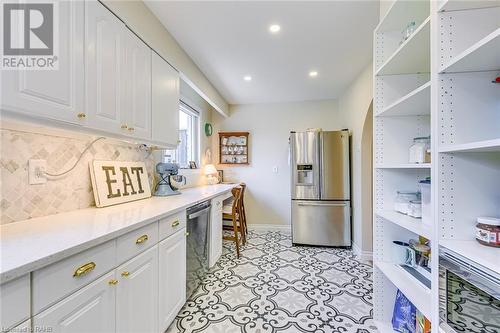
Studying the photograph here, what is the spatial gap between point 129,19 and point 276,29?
122 cm

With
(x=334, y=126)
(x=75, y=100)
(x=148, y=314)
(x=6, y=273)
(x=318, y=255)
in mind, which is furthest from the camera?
(x=334, y=126)

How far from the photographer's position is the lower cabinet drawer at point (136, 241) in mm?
1075

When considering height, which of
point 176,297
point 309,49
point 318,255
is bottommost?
point 318,255

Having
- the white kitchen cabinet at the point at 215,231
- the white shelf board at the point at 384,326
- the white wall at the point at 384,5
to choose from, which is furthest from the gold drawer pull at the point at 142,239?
the white wall at the point at 384,5

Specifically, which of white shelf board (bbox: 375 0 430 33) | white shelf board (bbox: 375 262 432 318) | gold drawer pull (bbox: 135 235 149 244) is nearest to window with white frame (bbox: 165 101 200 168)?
gold drawer pull (bbox: 135 235 149 244)

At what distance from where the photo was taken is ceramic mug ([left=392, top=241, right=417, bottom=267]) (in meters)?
1.49

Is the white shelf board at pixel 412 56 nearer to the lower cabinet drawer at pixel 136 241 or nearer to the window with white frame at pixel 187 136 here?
the lower cabinet drawer at pixel 136 241

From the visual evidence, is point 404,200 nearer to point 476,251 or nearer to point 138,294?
point 476,251

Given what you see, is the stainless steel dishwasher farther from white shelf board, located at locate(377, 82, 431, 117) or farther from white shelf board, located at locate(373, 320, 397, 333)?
white shelf board, located at locate(377, 82, 431, 117)

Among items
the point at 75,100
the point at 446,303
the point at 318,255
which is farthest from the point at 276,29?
the point at 318,255

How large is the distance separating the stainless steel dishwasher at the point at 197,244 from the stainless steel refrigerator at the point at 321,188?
65.2 inches

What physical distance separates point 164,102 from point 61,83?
0.99 meters

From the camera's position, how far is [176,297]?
1.65 metres

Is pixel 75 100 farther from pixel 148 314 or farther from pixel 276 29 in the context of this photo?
pixel 276 29
